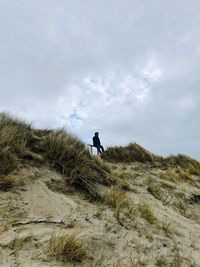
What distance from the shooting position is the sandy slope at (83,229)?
6.46 meters

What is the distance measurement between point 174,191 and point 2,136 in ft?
20.6

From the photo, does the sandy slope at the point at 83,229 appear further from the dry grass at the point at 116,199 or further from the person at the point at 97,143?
the person at the point at 97,143

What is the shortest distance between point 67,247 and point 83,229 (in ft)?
3.19

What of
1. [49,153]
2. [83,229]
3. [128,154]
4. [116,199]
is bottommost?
[83,229]

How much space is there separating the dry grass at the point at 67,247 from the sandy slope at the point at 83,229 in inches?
3.7

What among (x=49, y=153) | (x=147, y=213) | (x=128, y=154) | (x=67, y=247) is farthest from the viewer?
(x=128, y=154)

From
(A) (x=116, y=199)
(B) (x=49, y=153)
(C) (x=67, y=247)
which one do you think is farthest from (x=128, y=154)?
(C) (x=67, y=247)

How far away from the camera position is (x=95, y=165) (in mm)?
10727

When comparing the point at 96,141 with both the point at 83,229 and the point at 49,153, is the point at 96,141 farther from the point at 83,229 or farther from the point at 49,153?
the point at 83,229

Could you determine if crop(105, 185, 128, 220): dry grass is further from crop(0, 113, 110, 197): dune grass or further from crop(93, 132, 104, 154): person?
crop(93, 132, 104, 154): person

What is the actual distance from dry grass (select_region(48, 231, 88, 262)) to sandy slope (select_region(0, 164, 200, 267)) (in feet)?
A: 0.31

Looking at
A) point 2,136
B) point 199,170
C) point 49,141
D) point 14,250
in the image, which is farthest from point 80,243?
point 199,170

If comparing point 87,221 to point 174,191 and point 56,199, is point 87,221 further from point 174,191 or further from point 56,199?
point 174,191

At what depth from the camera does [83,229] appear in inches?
293
